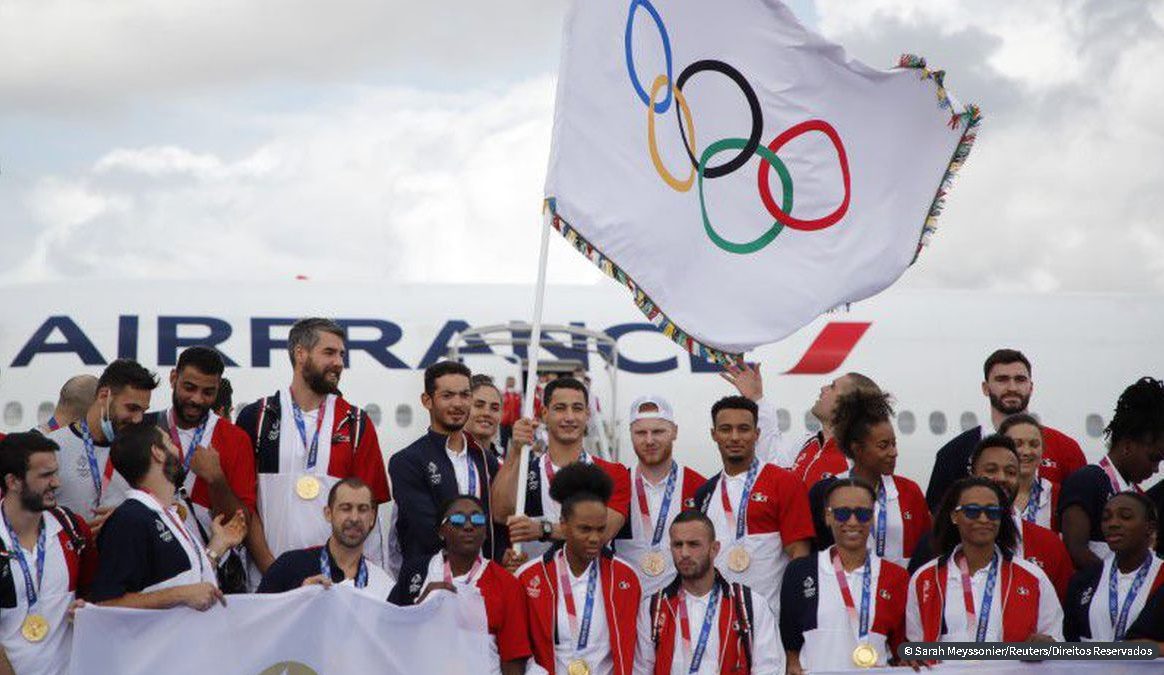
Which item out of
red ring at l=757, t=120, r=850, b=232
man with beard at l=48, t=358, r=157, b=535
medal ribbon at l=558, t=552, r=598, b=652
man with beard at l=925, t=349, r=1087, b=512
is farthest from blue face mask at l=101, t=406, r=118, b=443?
man with beard at l=925, t=349, r=1087, b=512

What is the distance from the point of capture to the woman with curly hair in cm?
947

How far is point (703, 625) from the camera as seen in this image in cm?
938

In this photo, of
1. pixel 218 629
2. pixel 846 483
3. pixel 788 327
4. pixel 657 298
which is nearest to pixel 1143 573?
pixel 846 483

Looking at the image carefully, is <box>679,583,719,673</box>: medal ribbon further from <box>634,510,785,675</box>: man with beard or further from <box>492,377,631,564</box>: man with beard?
<box>492,377,631,564</box>: man with beard

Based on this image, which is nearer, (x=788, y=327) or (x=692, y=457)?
(x=788, y=327)

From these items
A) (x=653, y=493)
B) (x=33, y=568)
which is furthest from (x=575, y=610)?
(x=33, y=568)

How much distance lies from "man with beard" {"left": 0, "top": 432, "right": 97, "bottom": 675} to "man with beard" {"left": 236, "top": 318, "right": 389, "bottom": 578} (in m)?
1.60

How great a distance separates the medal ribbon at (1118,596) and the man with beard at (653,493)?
2.69 m

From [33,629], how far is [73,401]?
7.60 ft

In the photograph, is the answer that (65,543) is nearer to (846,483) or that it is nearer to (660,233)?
(660,233)

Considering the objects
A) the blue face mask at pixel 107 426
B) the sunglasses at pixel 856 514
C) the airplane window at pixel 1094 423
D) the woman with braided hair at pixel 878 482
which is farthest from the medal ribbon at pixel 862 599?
the airplane window at pixel 1094 423

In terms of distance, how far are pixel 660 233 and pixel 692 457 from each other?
11046mm

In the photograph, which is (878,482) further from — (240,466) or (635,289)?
(240,466)

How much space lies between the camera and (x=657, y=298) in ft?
31.1
